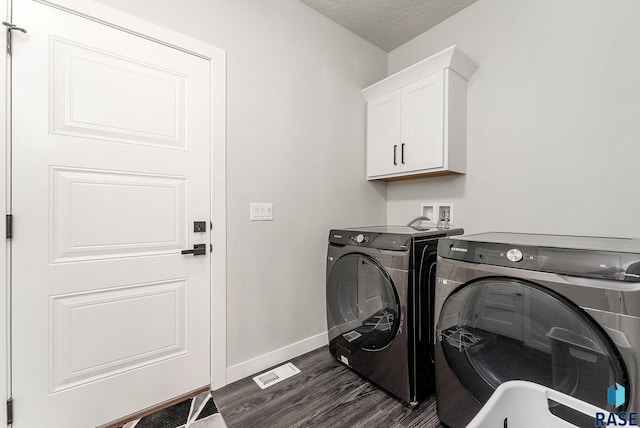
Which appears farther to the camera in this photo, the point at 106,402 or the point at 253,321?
the point at 253,321

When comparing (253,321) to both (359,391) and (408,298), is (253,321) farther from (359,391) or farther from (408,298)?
(408,298)

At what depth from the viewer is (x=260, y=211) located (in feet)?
6.15

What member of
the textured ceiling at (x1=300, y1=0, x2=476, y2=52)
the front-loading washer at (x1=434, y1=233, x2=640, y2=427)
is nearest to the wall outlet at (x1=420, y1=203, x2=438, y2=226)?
the front-loading washer at (x1=434, y1=233, x2=640, y2=427)

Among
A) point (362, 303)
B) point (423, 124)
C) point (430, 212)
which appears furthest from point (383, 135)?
point (362, 303)

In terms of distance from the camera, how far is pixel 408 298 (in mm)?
1471

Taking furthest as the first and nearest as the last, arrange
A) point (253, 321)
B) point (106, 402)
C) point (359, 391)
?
1. point (253, 321)
2. point (359, 391)
3. point (106, 402)

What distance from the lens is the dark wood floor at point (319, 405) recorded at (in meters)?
1.42

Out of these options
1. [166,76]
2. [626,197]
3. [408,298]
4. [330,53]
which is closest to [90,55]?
[166,76]

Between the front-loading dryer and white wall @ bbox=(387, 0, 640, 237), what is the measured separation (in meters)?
0.49

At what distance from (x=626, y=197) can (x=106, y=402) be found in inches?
115

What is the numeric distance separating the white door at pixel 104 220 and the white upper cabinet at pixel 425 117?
1394mm

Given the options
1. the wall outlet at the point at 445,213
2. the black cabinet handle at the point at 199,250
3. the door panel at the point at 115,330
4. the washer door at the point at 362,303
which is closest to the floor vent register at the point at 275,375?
the washer door at the point at 362,303

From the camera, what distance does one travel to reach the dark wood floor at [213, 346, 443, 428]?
1.42m

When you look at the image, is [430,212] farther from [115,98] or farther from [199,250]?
[115,98]
